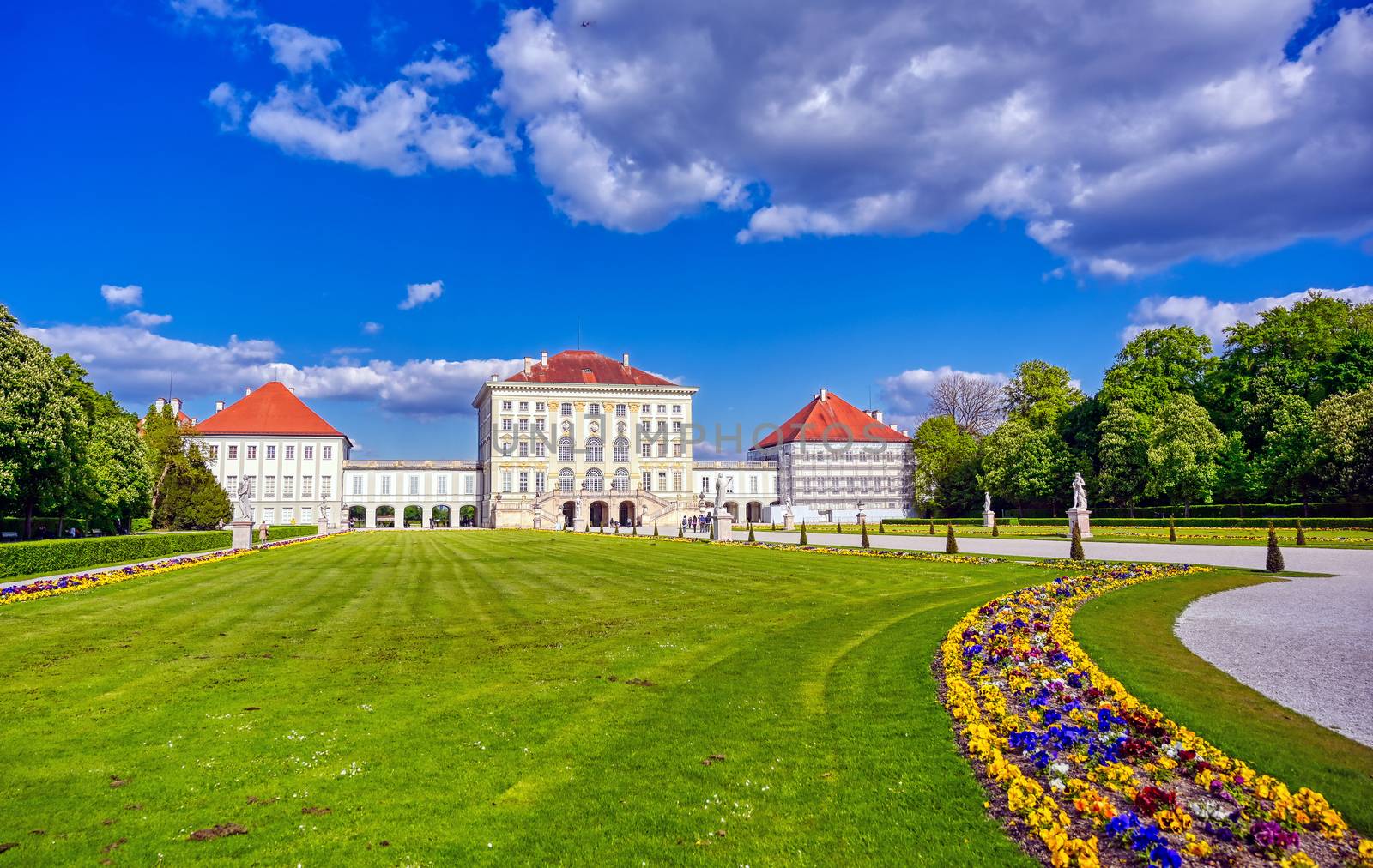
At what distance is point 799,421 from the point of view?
3492 inches

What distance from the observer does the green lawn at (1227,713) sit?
5.03 m

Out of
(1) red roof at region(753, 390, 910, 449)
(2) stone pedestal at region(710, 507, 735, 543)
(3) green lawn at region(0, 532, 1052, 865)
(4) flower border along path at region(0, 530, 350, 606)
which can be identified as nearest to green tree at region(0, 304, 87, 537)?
(4) flower border along path at region(0, 530, 350, 606)

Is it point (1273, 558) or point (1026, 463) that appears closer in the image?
point (1273, 558)

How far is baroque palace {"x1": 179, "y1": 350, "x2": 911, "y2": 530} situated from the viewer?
7500 centimetres

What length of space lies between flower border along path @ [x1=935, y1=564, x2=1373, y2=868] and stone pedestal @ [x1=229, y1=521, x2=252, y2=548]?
32575 mm

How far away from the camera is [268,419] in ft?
250

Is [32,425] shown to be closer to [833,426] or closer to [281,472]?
[281,472]

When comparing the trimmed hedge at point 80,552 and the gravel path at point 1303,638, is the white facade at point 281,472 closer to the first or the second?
the trimmed hedge at point 80,552

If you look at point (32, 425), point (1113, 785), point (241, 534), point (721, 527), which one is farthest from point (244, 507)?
point (1113, 785)

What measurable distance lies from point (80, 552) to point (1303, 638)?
2801 centimetres

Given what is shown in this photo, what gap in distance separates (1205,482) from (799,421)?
48.0m

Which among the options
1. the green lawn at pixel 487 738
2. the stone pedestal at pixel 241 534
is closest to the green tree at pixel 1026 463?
the green lawn at pixel 487 738

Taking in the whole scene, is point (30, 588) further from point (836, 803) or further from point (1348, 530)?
point (1348, 530)

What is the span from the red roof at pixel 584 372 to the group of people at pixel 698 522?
19.4 metres
